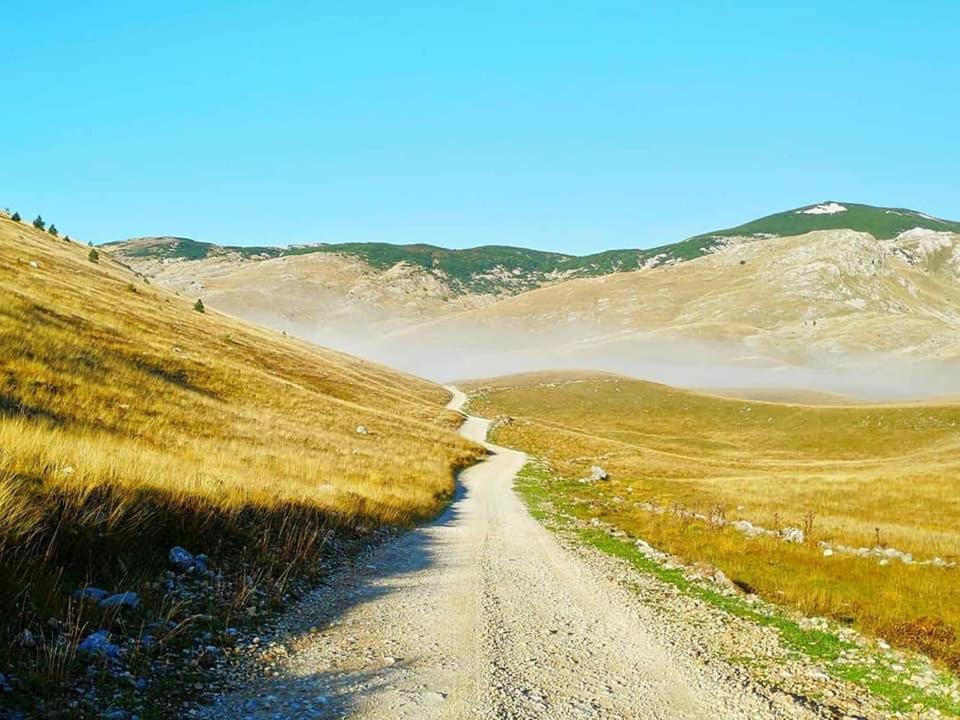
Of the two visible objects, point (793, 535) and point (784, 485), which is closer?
point (793, 535)

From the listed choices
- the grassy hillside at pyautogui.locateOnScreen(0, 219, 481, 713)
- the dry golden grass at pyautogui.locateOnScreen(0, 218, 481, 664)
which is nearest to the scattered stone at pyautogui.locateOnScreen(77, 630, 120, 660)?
the grassy hillside at pyautogui.locateOnScreen(0, 219, 481, 713)

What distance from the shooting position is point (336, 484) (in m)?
21.2

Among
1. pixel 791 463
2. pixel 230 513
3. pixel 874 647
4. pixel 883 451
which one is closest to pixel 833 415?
pixel 883 451

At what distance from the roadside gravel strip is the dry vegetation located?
433 cm

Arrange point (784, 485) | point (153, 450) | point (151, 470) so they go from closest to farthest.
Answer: point (151, 470), point (153, 450), point (784, 485)

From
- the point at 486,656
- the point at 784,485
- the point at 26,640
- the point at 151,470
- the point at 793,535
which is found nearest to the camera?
the point at 26,640

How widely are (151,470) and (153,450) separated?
595cm

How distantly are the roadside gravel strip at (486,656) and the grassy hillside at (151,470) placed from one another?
1.43 metres

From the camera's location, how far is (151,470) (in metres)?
12.2

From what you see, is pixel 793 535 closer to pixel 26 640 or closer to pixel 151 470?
pixel 151 470

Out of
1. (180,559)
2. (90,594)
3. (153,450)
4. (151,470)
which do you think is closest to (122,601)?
(90,594)

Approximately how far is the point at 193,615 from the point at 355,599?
11.8 ft

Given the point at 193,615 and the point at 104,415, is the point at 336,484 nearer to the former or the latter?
the point at 104,415

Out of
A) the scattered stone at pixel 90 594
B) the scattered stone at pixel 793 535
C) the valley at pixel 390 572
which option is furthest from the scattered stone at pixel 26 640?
the scattered stone at pixel 793 535
